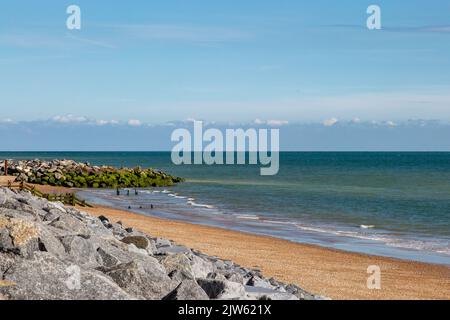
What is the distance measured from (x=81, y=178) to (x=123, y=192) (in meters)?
6.80

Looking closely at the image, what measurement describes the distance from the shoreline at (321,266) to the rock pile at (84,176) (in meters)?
29.3

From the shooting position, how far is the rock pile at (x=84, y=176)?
2120 inches

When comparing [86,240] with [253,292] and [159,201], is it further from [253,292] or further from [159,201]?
[159,201]

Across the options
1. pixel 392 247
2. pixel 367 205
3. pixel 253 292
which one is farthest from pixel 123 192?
pixel 253 292

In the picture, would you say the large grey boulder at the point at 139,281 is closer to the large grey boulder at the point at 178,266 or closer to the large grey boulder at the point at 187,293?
the large grey boulder at the point at 187,293

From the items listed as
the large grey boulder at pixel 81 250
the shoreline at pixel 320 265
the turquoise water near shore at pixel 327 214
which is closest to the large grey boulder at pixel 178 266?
the large grey boulder at pixel 81 250

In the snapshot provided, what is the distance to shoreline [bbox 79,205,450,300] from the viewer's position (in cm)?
1496

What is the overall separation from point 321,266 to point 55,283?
37.7ft
